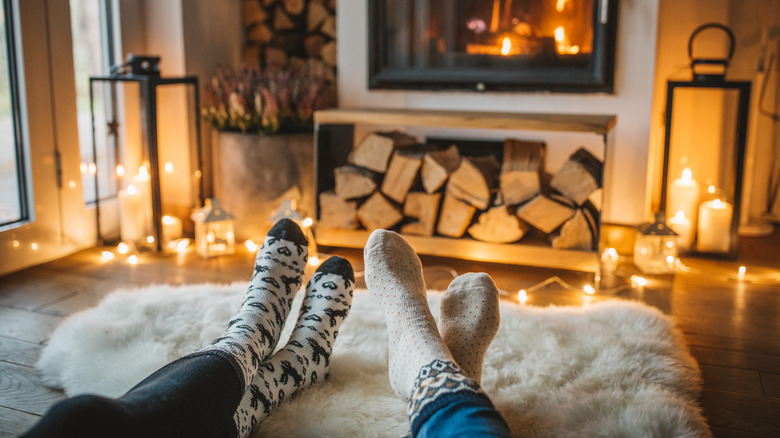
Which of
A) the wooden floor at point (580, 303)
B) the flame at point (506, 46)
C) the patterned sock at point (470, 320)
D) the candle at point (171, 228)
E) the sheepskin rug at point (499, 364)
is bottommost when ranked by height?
the wooden floor at point (580, 303)

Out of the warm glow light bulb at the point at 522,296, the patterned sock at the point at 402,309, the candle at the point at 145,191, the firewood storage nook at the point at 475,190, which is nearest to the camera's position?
the patterned sock at the point at 402,309

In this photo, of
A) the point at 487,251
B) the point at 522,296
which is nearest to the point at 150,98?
the point at 487,251

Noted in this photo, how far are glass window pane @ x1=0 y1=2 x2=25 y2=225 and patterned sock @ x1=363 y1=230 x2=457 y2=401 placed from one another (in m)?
1.36

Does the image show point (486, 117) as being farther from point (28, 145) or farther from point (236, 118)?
point (28, 145)

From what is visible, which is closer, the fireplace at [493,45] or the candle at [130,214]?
the fireplace at [493,45]

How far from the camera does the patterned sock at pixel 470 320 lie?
1220 mm

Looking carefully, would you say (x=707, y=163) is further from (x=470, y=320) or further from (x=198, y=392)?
(x=198, y=392)

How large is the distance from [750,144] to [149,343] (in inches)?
94.6

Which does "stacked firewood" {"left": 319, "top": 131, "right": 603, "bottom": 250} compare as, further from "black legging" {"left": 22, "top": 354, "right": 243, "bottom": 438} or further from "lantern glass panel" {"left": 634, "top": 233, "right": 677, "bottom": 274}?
"black legging" {"left": 22, "top": 354, "right": 243, "bottom": 438}

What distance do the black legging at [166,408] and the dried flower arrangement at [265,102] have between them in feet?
5.30

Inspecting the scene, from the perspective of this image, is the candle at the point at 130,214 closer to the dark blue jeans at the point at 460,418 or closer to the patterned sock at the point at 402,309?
the patterned sock at the point at 402,309

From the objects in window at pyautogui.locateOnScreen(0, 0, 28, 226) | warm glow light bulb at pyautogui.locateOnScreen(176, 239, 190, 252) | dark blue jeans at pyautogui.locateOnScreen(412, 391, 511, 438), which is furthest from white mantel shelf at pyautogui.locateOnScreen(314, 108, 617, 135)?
dark blue jeans at pyautogui.locateOnScreen(412, 391, 511, 438)

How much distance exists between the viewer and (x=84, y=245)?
2529mm

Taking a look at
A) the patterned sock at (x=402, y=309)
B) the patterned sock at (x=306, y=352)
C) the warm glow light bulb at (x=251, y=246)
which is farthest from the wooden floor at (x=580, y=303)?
the patterned sock at (x=402, y=309)
